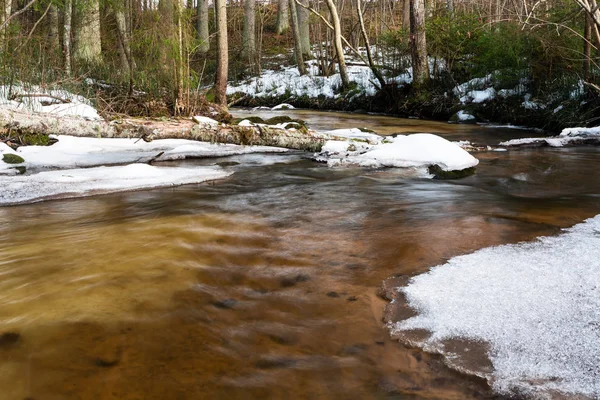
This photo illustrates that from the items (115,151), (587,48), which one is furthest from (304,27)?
(115,151)

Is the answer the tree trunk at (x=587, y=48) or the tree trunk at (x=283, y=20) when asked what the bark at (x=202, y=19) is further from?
the tree trunk at (x=587, y=48)

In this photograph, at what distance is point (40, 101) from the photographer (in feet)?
22.9

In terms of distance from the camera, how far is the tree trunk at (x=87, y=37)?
12148mm

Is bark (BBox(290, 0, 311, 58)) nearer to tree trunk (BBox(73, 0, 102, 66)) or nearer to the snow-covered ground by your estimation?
tree trunk (BBox(73, 0, 102, 66))

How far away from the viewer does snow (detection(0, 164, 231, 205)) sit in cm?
434

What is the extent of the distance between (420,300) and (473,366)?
0.52 metres

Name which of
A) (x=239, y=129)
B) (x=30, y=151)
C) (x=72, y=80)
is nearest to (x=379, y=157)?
(x=239, y=129)

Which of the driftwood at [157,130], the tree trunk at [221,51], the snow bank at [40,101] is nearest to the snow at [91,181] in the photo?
the driftwood at [157,130]

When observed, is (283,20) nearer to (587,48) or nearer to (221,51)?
(221,51)

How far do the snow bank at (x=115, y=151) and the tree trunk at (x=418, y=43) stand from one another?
6.63m

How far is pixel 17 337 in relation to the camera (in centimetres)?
183

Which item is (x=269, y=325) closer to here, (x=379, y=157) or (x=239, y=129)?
(x=379, y=157)

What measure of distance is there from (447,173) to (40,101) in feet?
19.8

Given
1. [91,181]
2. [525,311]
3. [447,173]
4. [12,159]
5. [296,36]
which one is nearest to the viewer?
[525,311]
